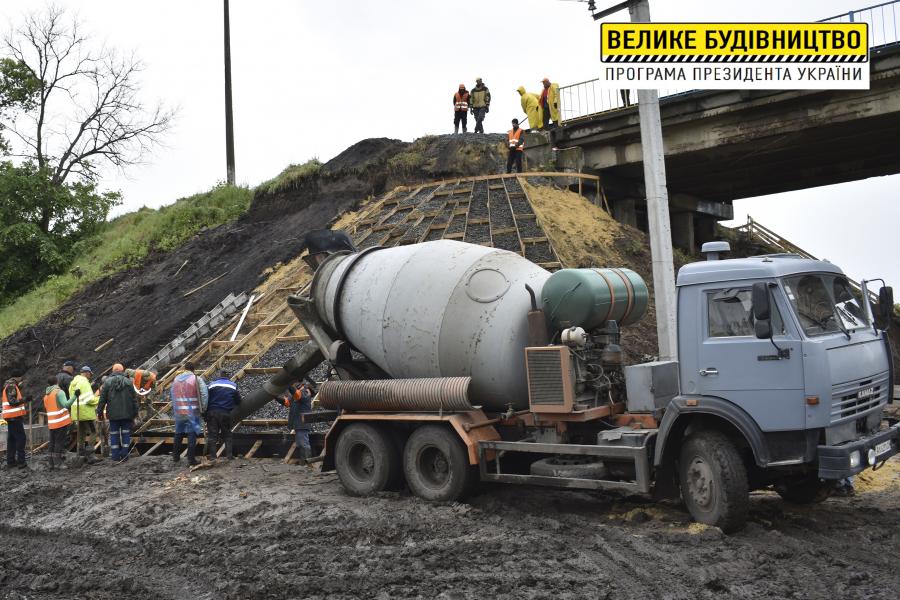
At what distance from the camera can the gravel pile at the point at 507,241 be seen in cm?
1773

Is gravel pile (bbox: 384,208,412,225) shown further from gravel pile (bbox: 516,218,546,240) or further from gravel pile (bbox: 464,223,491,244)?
gravel pile (bbox: 516,218,546,240)

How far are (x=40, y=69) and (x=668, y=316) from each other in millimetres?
32025

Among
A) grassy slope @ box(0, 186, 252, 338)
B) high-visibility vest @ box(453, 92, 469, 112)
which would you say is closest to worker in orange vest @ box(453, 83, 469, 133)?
high-visibility vest @ box(453, 92, 469, 112)

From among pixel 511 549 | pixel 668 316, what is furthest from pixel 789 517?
pixel 668 316

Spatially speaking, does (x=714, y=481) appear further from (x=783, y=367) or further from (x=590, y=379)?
(x=590, y=379)

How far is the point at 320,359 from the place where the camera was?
11234mm

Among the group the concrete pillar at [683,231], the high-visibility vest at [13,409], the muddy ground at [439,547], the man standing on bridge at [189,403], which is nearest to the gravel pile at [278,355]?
the man standing on bridge at [189,403]

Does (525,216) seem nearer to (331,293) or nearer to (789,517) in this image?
(331,293)

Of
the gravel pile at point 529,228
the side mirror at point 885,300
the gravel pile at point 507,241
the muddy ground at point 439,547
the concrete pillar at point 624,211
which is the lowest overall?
the muddy ground at point 439,547

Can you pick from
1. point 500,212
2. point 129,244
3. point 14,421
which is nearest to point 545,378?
point 14,421

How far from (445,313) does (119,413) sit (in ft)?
23.8

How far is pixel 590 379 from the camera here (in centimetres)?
876

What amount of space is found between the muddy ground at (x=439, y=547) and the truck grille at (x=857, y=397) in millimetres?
1158

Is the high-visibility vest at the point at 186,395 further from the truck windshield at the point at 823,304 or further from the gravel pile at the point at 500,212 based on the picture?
the truck windshield at the point at 823,304
